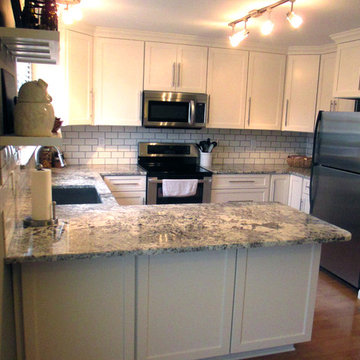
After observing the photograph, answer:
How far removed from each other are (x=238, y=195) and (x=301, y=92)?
1431 millimetres

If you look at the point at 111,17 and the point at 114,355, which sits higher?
the point at 111,17

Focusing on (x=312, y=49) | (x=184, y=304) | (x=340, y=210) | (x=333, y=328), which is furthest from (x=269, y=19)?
(x=333, y=328)

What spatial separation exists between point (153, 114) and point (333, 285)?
246cm

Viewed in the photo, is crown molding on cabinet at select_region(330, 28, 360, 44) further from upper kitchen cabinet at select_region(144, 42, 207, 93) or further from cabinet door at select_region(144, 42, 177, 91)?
cabinet door at select_region(144, 42, 177, 91)

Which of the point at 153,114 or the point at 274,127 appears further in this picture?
the point at 274,127

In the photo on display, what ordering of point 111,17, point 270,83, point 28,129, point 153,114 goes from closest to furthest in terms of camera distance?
1. point 28,129
2. point 111,17
3. point 153,114
4. point 270,83

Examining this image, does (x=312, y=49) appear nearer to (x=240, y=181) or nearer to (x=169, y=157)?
(x=240, y=181)

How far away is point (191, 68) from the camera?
4105 mm

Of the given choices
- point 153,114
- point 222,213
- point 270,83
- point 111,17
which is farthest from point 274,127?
point 222,213

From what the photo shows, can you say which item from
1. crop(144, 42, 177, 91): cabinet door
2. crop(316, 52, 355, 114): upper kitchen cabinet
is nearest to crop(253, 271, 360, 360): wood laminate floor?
crop(316, 52, 355, 114): upper kitchen cabinet

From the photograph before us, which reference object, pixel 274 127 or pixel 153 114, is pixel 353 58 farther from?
pixel 153 114

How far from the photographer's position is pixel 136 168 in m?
4.14

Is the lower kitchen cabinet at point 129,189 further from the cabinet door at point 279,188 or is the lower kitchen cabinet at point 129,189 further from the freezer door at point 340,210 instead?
the freezer door at point 340,210

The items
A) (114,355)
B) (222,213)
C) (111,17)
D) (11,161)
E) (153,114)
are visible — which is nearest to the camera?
(11,161)
